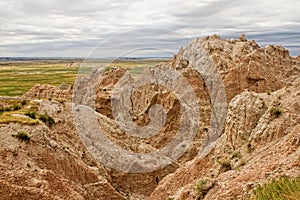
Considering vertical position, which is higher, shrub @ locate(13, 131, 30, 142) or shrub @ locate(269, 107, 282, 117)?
shrub @ locate(269, 107, 282, 117)

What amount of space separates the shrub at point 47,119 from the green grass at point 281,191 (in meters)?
19.5

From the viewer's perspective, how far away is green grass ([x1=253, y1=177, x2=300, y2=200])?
9031mm

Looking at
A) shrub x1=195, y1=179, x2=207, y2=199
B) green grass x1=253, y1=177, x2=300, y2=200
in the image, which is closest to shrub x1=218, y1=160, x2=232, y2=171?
shrub x1=195, y1=179, x2=207, y2=199

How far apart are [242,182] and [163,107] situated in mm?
32162

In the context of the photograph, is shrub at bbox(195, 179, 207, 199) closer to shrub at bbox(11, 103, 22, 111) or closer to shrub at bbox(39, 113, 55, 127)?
shrub at bbox(39, 113, 55, 127)

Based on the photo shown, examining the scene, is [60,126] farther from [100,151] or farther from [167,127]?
[167,127]

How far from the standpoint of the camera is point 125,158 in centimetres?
3089

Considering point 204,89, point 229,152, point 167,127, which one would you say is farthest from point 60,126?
point 204,89

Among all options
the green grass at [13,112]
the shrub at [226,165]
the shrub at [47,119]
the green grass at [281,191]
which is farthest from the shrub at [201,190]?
the shrub at [47,119]

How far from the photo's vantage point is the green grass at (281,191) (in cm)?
903

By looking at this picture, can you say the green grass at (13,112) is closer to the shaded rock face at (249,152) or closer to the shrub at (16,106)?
the shrub at (16,106)

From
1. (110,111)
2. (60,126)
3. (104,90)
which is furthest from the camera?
(104,90)

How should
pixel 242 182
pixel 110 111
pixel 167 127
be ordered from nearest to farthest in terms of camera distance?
pixel 242 182 → pixel 167 127 → pixel 110 111

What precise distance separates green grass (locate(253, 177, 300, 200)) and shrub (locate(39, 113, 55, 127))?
19524 mm
